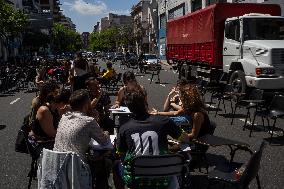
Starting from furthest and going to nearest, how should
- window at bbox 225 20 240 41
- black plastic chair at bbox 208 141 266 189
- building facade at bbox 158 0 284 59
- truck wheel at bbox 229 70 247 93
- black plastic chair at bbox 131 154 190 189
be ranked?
building facade at bbox 158 0 284 59 → window at bbox 225 20 240 41 → truck wheel at bbox 229 70 247 93 → black plastic chair at bbox 208 141 266 189 → black plastic chair at bbox 131 154 190 189

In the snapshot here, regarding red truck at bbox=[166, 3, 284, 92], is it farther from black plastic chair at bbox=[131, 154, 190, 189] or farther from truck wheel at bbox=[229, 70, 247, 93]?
black plastic chair at bbox=[131, 154, 190, 189]

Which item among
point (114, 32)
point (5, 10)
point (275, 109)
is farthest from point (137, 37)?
point (275, 109)

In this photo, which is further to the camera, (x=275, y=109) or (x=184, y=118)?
(x=275, y=109)

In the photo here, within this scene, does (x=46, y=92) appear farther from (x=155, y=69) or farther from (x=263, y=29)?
(x=155, y=69)

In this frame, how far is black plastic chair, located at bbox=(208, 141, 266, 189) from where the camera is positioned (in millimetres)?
4617

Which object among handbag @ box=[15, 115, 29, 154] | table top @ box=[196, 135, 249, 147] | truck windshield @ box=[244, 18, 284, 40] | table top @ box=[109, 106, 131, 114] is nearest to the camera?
table top @ box=[196, 135, 249, 147]

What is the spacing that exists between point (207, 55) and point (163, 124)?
1513cm

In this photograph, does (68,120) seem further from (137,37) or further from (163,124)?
(137,37)

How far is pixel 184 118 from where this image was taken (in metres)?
7.33

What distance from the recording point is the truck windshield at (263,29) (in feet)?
54.0

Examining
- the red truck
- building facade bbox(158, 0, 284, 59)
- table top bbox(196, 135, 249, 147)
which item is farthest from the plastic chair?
building facade bbox(158, 0, 284, 59)

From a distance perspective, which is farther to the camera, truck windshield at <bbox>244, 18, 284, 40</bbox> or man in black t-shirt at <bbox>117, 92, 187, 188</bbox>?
truck windshield at <bbox>244, 18, 284, 40</bbox>

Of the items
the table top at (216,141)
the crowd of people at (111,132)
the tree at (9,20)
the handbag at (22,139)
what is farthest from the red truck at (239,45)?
the tree at (9,20)

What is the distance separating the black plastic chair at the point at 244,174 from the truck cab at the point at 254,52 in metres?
10.3
